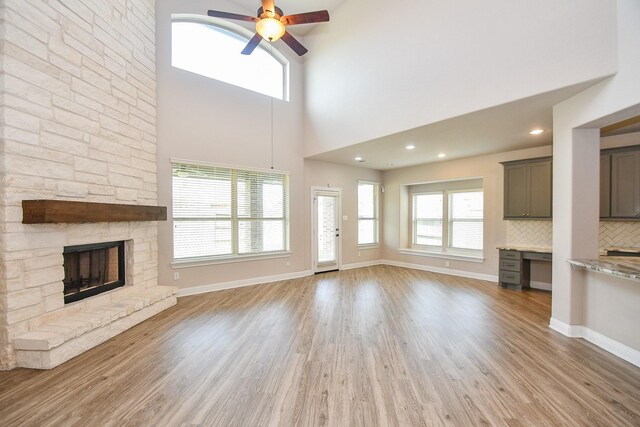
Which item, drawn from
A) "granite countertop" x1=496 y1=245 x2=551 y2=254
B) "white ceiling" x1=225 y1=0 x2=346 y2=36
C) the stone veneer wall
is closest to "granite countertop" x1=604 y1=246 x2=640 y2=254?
"granite countertop" x1=496 y1=245 x2=551 y2=254

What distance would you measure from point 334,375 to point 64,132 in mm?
3610

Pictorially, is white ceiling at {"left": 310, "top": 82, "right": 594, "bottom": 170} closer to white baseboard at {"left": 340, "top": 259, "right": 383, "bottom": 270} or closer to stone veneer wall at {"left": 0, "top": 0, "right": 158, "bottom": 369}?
white baseboard at {"left": 340, "top": 259, "right": 383, "bottom": 270}

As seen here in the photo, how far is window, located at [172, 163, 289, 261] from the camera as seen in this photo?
476 centimetres

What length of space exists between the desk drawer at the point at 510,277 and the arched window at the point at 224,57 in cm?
A: 566

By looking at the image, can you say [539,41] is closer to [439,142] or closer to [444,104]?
[444,104]

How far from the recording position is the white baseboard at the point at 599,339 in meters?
2.51

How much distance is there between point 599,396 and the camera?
6.70 feet

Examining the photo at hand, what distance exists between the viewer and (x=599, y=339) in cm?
283

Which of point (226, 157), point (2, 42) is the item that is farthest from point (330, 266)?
point (2, 42)

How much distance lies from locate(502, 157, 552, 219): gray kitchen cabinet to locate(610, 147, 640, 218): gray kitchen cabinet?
0.77 metres

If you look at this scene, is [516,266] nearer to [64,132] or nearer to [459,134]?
[459,134]

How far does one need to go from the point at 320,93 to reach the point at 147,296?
4.83 meters

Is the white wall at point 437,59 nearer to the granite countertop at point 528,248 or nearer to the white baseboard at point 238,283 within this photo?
the white baseboard at point 238,283

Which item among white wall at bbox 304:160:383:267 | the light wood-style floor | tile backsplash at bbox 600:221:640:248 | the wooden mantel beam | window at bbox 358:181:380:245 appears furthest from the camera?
window at bbox 358:181:380:245
